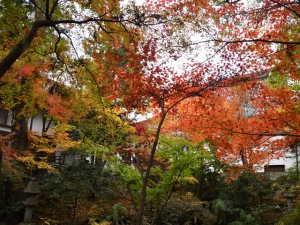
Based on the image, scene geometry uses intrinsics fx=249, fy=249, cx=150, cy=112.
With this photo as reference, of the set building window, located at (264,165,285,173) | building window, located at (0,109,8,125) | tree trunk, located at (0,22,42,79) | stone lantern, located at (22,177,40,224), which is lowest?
stone lantern, located at (22,177,40,224)

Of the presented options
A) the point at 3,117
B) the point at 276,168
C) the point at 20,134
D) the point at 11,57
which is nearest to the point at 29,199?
the point at 20,134

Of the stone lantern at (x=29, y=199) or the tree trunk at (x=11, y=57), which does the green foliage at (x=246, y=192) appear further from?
the tree trunk at (x=11, y=57)

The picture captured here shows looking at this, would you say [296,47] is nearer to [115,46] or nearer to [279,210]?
[115,46]

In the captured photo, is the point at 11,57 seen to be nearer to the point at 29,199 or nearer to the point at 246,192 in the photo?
the point at 29,199

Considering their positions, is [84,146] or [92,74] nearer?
[92,74]

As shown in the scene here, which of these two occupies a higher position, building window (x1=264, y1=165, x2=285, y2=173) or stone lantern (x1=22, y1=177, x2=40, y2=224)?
building window (x1=264, y1=165, x2=285, y2=173)

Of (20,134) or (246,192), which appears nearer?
(20,134)

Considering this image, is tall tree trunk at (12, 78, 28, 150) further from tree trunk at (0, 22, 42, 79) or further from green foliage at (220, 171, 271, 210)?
green foliage at (220, 171, 271, 210)

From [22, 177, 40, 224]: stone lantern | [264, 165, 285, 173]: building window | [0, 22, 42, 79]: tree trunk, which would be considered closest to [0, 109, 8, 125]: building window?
[22, 177, 40, 224]: stone lantern

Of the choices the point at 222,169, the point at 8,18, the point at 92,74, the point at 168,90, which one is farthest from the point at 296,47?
the point at 222,169

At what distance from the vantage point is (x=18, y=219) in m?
9.98

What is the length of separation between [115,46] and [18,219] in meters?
8.24

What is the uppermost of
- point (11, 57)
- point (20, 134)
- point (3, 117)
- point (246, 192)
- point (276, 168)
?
point (3, 117)

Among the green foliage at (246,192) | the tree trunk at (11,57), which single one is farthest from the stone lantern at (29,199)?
the green foliage at (246,192)
